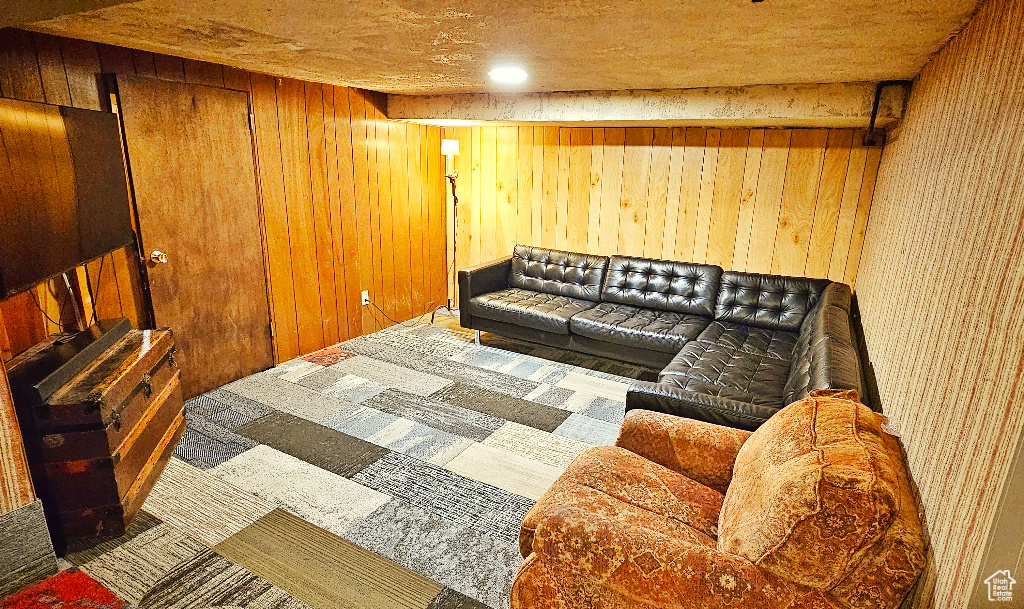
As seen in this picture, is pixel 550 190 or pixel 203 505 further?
pixel 550 190

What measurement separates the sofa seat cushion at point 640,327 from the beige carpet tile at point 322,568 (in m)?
2.32

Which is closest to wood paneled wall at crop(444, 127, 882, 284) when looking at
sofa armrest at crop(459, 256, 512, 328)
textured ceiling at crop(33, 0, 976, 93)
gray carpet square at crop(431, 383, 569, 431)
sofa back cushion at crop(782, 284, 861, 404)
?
sofa armrest at crop(459, 256, 512, 328)

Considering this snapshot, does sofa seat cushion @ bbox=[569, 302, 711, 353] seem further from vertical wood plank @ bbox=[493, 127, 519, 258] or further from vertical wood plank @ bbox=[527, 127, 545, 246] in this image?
vertical wood plank @ bbox=[493, 127, 519, 258]

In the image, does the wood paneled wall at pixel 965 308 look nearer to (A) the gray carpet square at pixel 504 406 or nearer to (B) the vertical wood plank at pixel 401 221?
(A) the gray carpet square at pixel 504 406

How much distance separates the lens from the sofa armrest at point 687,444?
2.00 m

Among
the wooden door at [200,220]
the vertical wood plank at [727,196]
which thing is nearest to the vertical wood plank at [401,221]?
the wooden door at [200,220]

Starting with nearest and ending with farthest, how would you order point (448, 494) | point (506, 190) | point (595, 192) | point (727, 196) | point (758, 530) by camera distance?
point (758, 530) < point (448, 494) < point (727, 196) < point (595, 192) < point (506, 190)

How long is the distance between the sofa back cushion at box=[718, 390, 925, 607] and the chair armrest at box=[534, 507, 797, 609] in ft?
0.20

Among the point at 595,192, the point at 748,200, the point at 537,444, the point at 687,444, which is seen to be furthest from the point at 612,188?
the point at 687,444

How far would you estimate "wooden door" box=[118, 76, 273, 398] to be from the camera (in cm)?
309

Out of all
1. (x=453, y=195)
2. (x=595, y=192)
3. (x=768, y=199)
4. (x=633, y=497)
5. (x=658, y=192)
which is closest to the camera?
(x=633, y=497)

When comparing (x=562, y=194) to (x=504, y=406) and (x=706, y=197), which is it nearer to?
(x=706, y=197)

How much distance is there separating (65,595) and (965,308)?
2.96m

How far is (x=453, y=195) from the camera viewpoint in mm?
5457
